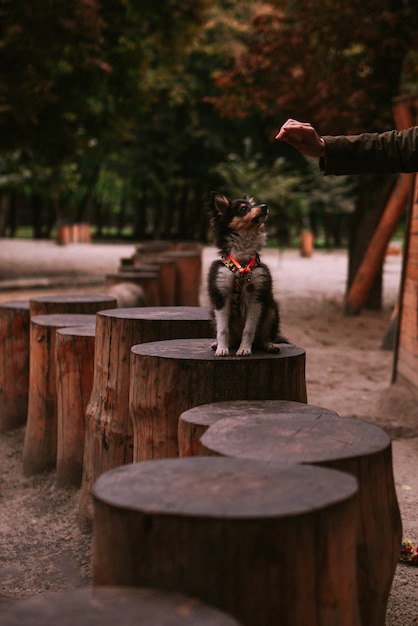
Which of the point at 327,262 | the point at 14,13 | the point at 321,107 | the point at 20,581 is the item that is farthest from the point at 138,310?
the point at 327,262

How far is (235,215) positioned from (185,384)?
0.86 meters

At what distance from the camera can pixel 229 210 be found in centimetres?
364

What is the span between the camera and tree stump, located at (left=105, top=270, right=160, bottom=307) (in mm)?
8359

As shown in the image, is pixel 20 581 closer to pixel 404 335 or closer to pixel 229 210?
pixel 229 210

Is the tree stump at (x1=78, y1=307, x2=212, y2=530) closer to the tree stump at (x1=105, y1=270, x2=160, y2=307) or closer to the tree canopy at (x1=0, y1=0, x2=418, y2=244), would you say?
the tree stump at (x1=105, y1=270, x2=160, y2=307)

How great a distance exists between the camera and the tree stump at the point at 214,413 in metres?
2.88

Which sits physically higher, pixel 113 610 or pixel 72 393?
pixel 113 610

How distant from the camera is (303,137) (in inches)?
134

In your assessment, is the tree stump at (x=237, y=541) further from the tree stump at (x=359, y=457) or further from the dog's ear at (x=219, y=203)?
the dog's ear at (x=219, y=203)

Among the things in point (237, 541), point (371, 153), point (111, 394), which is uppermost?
point (371, 153)

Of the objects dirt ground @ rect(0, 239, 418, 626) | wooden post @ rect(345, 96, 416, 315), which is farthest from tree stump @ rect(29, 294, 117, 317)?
wooden post @ rect(345, 96, 416, 315)

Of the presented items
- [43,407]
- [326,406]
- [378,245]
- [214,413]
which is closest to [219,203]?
[214,413]

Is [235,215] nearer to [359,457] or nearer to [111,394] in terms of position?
[111,394]

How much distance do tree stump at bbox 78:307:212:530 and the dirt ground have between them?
0.32 m
